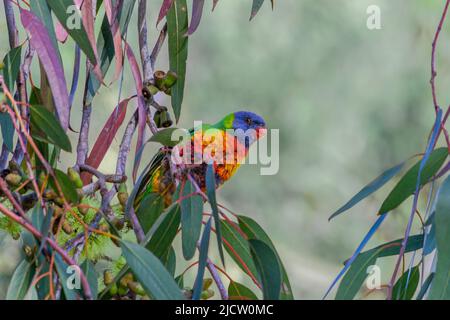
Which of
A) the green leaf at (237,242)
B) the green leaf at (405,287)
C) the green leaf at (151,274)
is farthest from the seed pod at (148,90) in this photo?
the green leaf at (405,287)

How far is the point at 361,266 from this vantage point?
1513mm

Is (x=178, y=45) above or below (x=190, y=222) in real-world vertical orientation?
above

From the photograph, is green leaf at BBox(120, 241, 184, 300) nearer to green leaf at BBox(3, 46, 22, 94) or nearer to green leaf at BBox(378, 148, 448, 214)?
green leaf at BBox(378, 148, 448, 214)

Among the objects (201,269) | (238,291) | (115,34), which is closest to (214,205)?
(201,269)

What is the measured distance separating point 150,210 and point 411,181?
0.56 metres

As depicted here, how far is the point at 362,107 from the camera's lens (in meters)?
4.62

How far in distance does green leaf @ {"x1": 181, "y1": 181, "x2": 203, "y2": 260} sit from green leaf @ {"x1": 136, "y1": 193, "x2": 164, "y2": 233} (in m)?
0.23

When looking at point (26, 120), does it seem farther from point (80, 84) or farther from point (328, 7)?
point (328, 7)

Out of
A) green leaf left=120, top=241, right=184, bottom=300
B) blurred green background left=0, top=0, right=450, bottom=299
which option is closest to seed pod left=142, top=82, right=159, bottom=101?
green leaf left=120, top=241, right=184, bottom=300

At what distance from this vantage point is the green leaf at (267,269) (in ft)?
4.16

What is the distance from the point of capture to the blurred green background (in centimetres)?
445

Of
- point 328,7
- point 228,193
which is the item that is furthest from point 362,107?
point 228,193

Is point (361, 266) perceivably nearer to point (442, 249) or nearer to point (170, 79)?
point (442, 249)
